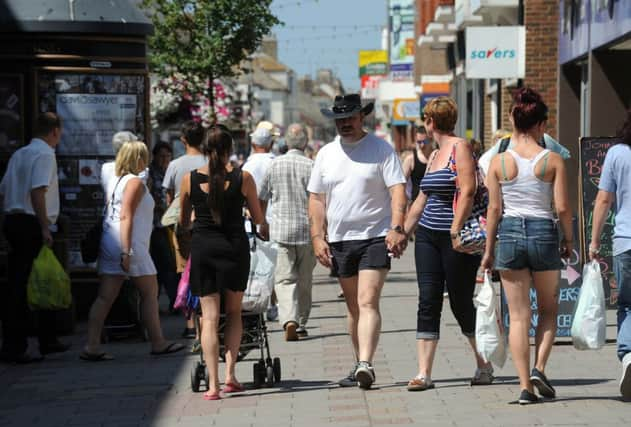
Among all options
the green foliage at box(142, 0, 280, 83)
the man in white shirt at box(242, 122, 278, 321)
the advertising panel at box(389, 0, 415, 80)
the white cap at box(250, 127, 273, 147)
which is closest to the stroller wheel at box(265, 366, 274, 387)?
the man in white shirt at box(242, 122, 278, 321)

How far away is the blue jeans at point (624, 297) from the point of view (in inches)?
312

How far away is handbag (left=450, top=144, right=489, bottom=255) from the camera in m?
8.19

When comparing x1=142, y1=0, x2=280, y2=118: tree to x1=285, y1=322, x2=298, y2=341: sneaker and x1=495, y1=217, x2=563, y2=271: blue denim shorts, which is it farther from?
x1=495, y1=217, x2=563, y2=271: blue denim shorts

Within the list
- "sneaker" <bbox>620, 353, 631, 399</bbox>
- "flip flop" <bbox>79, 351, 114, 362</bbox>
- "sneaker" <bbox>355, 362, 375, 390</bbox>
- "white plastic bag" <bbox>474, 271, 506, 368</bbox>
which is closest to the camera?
"sneaker" <bbox>620, 353, 631, 399</bbox>

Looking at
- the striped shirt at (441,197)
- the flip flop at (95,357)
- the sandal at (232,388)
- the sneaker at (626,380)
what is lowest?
the flip flop at (95,357)

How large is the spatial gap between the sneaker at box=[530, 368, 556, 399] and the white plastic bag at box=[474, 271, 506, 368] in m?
0.22

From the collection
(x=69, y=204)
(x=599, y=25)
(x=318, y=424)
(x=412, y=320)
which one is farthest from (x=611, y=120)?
(x=318, y=424)

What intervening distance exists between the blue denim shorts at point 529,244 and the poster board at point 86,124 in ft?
18.8

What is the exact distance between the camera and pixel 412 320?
12664mm

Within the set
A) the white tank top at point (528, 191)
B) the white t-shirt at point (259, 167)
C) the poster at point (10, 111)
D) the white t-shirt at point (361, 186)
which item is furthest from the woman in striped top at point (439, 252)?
the poster at point (10, 111)

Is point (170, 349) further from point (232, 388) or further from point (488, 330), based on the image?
point (488, 330)

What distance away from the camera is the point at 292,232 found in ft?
38.5

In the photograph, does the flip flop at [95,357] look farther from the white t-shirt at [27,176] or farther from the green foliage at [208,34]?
the green foliage at [208,34]

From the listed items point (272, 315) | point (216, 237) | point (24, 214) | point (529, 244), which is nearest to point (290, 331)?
point (272, 315)
